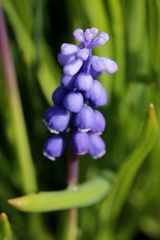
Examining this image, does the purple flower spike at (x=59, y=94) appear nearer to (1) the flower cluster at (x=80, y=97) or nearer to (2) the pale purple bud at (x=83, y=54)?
(1) the flower cluster at (x=80, y=97)

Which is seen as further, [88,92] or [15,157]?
[15,157]

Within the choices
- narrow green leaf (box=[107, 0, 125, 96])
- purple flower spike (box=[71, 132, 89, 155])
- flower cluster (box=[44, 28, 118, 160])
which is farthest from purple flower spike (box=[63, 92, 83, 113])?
narrow green leaf (box=[107, 0, 125, 96])

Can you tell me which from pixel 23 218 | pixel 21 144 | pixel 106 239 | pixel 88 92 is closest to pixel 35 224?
pixel 23 218

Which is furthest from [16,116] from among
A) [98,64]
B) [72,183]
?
[98,64]

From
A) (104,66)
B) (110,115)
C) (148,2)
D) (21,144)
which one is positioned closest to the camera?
(104,66)

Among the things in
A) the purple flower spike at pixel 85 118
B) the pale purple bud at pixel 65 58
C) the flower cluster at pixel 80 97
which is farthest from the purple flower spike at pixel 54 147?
the pale purple bud at pixel 65 58

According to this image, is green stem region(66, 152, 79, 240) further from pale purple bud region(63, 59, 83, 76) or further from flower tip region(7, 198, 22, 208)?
pale purple bud region(63, 59, 83, 76)

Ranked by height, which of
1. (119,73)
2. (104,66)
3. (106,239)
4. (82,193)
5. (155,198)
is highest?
(104,66)

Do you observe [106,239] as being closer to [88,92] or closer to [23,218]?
[23,218]
